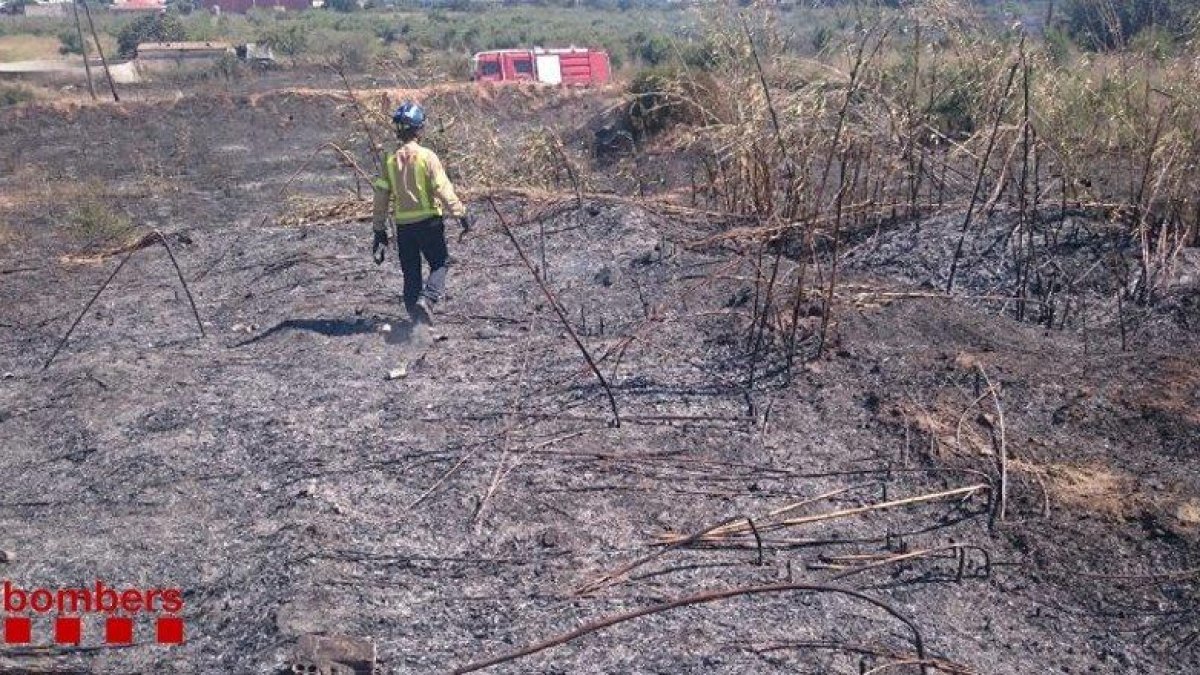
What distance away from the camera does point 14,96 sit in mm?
27797

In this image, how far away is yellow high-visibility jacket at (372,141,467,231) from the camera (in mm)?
7578

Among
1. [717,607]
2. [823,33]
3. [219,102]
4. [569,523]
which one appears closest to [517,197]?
[823,33]

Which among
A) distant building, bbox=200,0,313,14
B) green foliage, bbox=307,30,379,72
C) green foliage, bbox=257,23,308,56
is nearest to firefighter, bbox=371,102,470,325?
green foliage, bbox=307,30,379,72

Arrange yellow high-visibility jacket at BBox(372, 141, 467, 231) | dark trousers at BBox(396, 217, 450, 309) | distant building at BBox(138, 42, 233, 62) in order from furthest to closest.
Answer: distant building at BBox(138, 42, 233, 62) → dark trousers at BBox(396, 217, 450, 309) → yellow high-visibility jacket at BBox(372, 141, 467, 231)

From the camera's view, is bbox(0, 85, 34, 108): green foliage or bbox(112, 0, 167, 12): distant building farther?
bbox(112, 0, 167, 12): distant building

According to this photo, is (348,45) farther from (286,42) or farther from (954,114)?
(954,114)

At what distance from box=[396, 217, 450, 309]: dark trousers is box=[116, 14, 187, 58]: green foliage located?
3337 centimetres

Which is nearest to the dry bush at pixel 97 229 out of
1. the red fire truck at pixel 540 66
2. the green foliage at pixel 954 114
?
the green foliage at pixel 954 114

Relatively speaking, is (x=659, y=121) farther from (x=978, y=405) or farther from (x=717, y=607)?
(x=717, y=607)

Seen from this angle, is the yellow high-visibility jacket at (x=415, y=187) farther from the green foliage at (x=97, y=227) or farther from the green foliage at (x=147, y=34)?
the green foliage at (x=147, y=34)

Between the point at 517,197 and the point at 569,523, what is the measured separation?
21.5ft

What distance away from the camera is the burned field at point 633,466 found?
450 cm

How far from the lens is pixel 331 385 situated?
7086mm

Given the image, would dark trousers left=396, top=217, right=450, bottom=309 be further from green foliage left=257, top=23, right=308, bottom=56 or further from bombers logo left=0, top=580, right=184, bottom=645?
green foliage left=257, top=23, right=308, bottom=56
